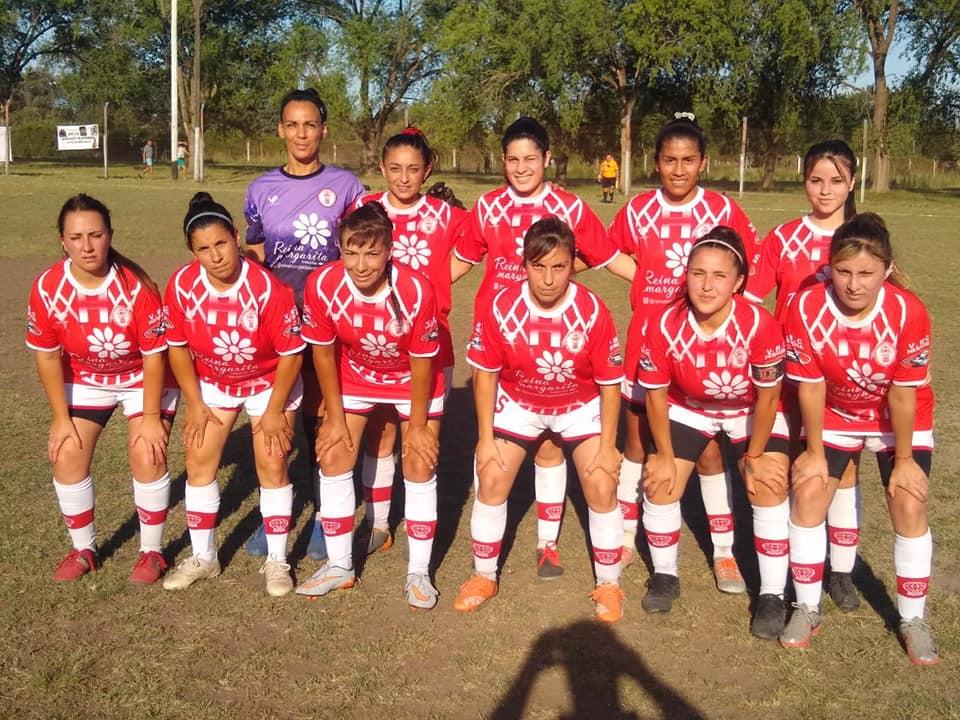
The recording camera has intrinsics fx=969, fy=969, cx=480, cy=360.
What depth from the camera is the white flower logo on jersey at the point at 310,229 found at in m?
4.83

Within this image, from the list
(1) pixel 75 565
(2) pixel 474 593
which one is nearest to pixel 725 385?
(2) pixel 474 593

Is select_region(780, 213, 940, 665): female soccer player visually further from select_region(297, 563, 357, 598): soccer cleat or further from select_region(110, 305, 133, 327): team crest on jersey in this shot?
select_region(110, 305, 133, 327): team crest on jersey

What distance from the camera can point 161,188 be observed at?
101ft

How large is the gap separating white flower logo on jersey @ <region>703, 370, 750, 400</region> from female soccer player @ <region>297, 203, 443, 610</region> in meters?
1.19

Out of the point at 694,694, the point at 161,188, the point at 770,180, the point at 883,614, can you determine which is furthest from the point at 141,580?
the point at 770,180

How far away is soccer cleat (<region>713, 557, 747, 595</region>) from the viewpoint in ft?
14.9

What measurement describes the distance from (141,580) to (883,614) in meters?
3.36

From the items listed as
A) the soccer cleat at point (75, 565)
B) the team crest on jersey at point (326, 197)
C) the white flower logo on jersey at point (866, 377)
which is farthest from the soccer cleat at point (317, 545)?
the white flower logo on jersey at point (866, 377)

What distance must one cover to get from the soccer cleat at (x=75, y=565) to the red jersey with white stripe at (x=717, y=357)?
2.72m

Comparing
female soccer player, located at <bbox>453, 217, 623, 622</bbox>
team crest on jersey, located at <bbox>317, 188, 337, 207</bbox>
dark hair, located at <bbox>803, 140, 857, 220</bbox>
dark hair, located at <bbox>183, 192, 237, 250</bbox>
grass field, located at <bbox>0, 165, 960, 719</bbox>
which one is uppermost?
dark hair, located at <bbox>803, 140, 857, 220</bbox>

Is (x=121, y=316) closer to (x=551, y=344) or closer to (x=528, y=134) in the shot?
(x=551, y=344)

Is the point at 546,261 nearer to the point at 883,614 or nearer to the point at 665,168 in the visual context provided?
the point at 665,168

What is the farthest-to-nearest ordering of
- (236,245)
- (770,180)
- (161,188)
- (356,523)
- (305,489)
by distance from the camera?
(770,180), (161,188), (305,489), (356,523), (236,245)

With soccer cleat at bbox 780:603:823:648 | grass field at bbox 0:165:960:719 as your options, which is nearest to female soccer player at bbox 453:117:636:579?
grass field at bbox 0:165:960:719
